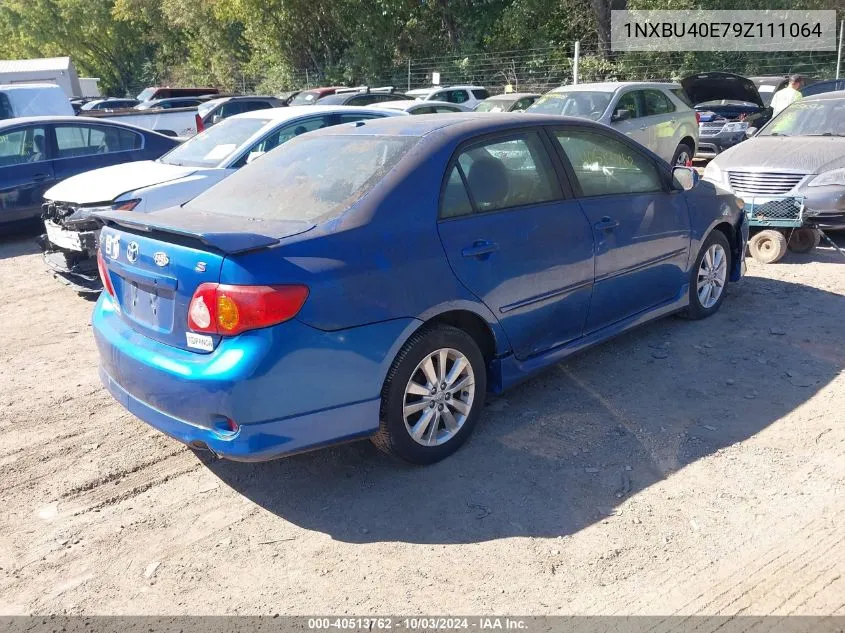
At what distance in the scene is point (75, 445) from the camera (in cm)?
425

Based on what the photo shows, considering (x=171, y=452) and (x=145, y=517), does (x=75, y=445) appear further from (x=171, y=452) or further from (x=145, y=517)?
(x=145, y=517)

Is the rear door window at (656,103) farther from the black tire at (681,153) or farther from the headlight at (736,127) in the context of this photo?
the headlight at (736,127)

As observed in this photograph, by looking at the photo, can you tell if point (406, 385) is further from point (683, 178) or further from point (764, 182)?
point (764, 182)

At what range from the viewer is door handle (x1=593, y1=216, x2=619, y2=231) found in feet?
15.0

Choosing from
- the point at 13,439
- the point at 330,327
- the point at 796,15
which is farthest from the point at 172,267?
the point at 796,15

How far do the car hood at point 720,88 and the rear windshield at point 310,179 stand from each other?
11.6 m

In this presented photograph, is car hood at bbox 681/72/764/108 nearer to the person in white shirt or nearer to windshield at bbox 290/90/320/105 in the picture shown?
the person in white shirt

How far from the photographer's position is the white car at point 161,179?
6848 mm

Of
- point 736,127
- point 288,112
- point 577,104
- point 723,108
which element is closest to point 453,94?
point 723,108

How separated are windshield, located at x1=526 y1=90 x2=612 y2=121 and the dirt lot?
24.1ft

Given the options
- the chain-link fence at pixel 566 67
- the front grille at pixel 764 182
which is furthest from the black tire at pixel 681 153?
the chain-link fence at pixel 566 67

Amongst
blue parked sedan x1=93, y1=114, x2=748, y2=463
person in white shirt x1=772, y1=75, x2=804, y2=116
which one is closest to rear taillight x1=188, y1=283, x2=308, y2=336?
blue parked sedan x1=93, y1=114, x2=748, y2=463

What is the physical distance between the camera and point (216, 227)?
353 cm

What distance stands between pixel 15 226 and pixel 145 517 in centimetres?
747
